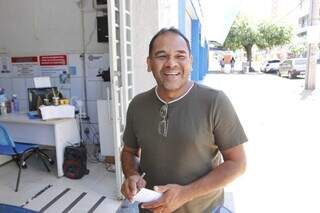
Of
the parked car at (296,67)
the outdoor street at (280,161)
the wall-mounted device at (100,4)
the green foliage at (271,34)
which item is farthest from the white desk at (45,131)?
the green foliage at (271,34)

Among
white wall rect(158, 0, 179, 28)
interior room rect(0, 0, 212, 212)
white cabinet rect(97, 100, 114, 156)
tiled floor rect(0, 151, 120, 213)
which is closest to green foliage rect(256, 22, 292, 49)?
interior room rect(0, 0, 212, 212)

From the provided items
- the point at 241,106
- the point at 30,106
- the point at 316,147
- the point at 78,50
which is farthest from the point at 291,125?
the point at 30,106

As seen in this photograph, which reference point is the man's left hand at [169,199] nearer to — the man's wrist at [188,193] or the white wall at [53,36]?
the man's wrist at [188,193]

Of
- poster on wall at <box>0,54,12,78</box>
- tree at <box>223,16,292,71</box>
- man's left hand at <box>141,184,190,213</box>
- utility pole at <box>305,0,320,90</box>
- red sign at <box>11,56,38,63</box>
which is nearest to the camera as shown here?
man's left hand at <box>141,184,190,213</box>

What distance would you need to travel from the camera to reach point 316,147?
15.9 ft

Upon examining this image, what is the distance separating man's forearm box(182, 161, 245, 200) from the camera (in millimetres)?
1174

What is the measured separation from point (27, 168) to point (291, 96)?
28.5 ft

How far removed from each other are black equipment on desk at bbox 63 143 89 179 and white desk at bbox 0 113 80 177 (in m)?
0.07

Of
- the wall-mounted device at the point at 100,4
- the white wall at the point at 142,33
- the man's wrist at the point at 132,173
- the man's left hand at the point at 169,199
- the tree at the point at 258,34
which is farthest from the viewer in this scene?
the tree at the point at 258,34

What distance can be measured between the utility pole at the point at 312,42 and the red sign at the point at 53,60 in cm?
922

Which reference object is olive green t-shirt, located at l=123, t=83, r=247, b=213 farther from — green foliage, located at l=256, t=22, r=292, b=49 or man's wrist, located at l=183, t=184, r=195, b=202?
green foliage, located at l=256, t=22, r=292, b=49

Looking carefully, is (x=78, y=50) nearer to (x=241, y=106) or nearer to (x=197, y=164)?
(x=197, y=164)

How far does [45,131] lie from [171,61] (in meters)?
3.22

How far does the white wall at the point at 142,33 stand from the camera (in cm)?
329
